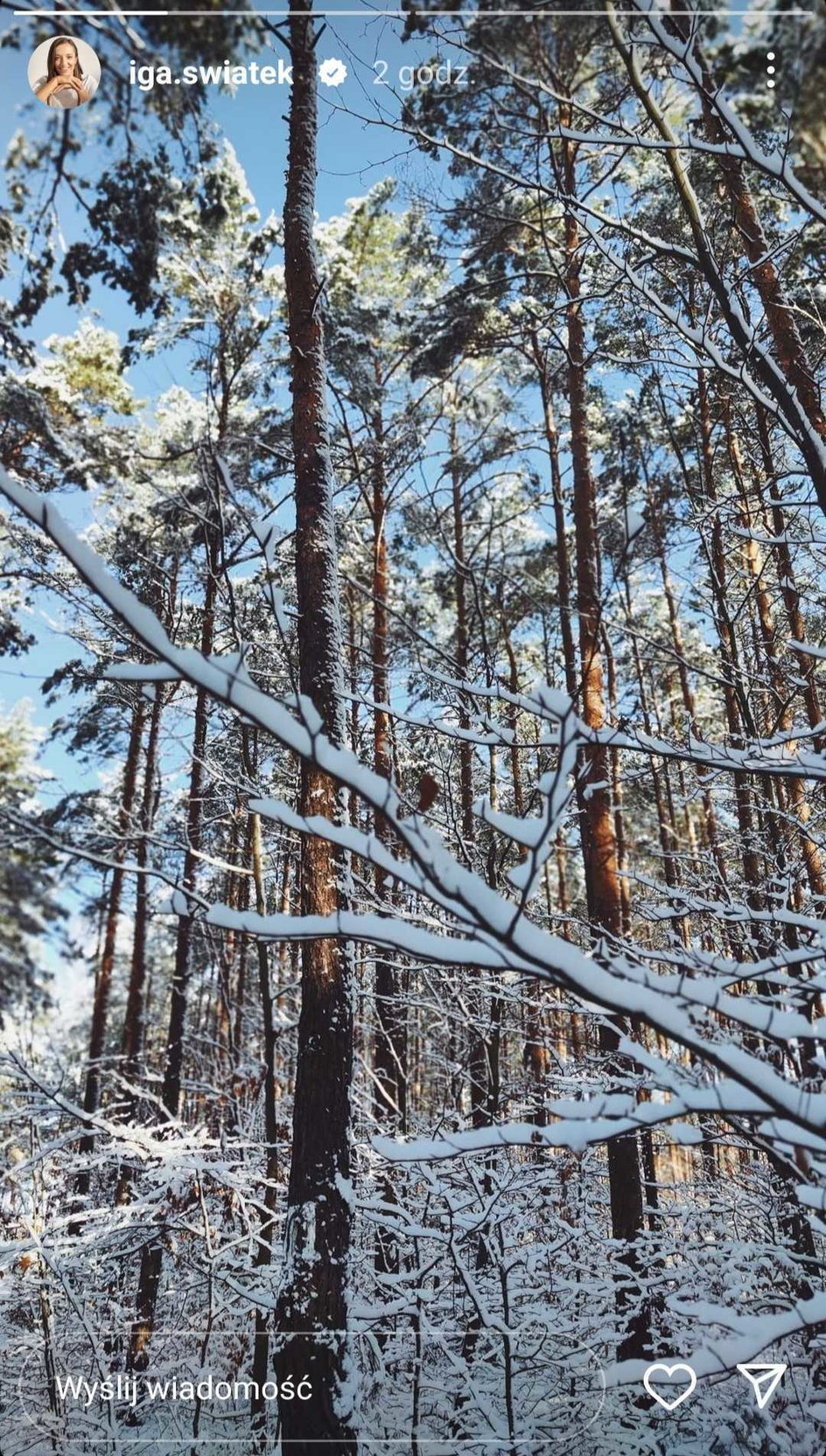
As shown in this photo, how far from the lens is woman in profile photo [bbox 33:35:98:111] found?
255 centimetres

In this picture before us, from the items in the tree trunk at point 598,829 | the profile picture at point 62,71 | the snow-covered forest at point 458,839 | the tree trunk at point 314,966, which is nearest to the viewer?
the snow-covered forest at point 458,839

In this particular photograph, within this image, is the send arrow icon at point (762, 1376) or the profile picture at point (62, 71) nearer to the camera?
the send arrow icon at point (762, 1376)

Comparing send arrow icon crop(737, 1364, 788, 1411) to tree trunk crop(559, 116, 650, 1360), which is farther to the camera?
tree trunk crop(559, 116, 650, 1360)

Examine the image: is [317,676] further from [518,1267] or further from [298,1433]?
[518,1267]

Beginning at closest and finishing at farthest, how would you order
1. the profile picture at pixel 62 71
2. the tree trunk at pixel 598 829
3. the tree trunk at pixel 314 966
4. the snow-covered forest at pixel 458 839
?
1. the snow-covered forest at pixel 458 839
2. the profile picture at pixel 62 71
3. the tree trunk at pixel 314 966
4. the tree trunk at pixel 598 829

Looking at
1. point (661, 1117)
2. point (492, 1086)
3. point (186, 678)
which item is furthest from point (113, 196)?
point (492, 1086)

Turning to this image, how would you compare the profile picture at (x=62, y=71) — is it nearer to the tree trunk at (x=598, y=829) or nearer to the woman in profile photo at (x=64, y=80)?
the woman in profile photo at (x=64, y=80)

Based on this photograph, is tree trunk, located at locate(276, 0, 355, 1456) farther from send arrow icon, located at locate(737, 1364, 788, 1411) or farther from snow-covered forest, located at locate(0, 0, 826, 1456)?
send arrow icon, located at locate(737, 1364, 788, 1411)

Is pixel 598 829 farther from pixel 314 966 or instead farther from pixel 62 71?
pixel 62 71

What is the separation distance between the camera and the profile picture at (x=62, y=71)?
2541 mm

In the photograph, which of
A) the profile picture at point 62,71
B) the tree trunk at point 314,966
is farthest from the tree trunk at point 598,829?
the profile picture at point 62,71

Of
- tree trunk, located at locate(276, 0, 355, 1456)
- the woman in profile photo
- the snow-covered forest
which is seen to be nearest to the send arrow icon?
the snow-covered forest

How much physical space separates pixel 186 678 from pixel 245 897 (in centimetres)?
794

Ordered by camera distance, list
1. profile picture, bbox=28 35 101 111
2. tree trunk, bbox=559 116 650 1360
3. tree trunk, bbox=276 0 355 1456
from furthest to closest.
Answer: tree trunk, bbox=559 116 650 1360, tree trunk, bbox=276 0 355 1456, profile picture, bbox=28 35 101 111
